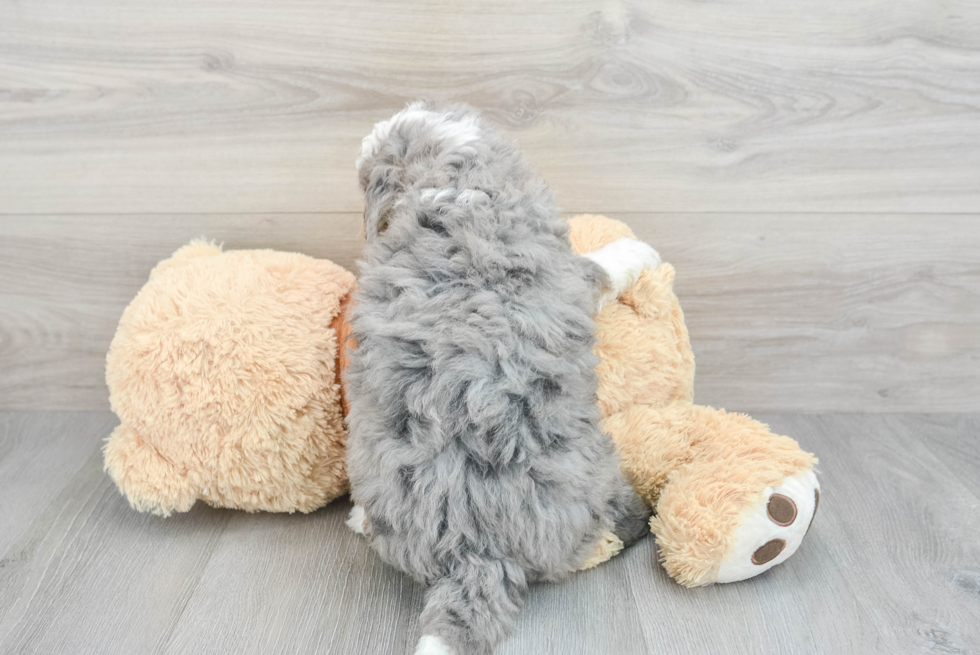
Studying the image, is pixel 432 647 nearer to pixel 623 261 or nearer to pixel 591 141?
pixel 623 261

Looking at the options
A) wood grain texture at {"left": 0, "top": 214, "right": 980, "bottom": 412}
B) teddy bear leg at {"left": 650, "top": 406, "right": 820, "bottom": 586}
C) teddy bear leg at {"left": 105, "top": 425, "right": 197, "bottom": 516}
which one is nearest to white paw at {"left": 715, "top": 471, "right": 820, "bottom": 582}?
teddy bear leg at {"left": 650, "top": 406, "right": 820, "bottom": 586}

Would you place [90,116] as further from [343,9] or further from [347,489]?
[347,489]

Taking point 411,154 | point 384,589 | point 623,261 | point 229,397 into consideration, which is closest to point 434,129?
point 411,154

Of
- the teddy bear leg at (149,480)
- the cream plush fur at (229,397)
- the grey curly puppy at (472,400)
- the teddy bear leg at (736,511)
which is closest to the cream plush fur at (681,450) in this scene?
the teddy bear leg at (736,511)

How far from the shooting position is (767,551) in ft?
2.34

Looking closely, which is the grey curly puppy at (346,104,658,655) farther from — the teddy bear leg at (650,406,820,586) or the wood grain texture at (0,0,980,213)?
the wood grain texture at (0,0,980,213)

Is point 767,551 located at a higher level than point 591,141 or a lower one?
lower

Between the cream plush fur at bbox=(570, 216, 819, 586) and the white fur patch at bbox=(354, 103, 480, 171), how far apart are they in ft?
0.72

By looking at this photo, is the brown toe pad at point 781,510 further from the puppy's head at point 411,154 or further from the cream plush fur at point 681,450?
the puppy's head at point 411,154

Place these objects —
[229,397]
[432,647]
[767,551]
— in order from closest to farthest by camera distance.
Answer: [432,647] → [767,551] → [229,397]

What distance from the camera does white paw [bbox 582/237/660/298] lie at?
790 mm

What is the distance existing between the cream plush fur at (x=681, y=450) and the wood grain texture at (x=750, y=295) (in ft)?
0.65

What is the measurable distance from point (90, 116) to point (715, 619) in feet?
3.35

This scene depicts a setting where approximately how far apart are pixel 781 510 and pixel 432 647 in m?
0.37
